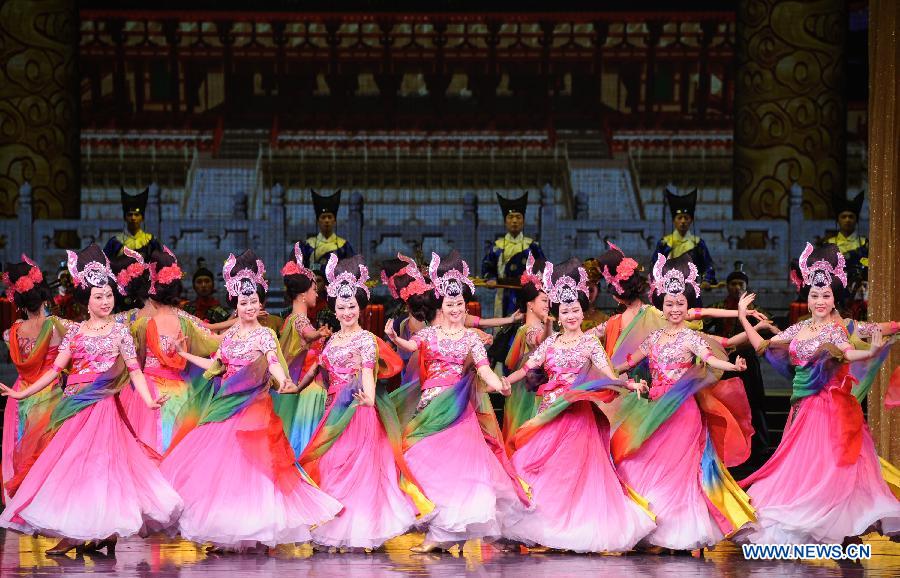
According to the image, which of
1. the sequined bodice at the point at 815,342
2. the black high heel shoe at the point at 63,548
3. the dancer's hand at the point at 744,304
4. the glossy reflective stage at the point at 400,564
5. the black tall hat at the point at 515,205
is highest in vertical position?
the black tall hat at the point at 515,205

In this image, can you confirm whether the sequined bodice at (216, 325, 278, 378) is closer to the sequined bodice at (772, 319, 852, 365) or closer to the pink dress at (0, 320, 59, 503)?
the pink dress at (0, 320, 59, 503)

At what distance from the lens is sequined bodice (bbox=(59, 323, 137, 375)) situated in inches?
241

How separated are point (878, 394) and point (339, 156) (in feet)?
26.9

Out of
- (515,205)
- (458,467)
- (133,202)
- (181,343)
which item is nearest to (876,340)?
(458,467)

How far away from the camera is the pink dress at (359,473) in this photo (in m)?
6.10

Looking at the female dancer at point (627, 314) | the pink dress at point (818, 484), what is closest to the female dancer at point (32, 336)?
the female dancer at point (627, 314)

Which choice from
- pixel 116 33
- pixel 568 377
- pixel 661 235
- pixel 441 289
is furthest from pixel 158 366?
pixel 116 33

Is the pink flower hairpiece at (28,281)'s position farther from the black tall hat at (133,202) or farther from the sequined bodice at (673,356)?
the black tall hat at (133,202)

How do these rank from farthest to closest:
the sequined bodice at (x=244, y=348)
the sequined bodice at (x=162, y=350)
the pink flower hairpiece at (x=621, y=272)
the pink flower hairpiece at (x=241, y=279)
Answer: the sequined bodice at (x=162, y=350) < the pink flower hairpiece at (x=621, y=272) < the pink flower hairpiece at (x=241, y=279) < the sequined bodice at (x=244, y=348)

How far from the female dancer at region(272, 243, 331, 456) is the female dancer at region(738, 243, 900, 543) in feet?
6.63

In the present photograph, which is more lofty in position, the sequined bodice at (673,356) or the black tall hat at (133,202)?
the black tall hat at (133,202)

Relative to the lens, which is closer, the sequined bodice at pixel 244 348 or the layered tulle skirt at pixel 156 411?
the sequined bodice at pixel 244 348

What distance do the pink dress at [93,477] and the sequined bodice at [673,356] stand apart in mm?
2056

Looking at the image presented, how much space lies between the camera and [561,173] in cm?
1473
